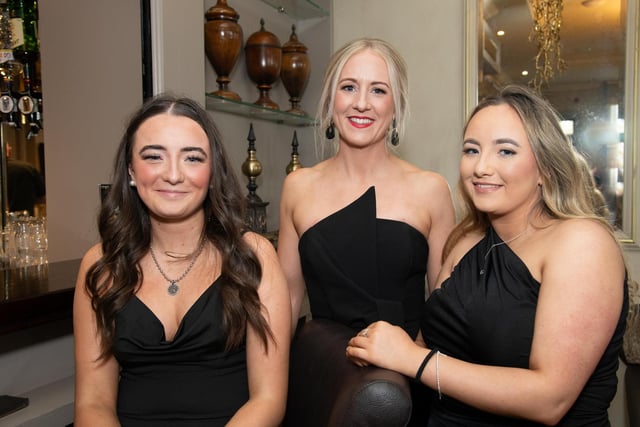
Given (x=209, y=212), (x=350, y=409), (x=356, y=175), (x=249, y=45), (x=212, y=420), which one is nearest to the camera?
(x=350, y=409)

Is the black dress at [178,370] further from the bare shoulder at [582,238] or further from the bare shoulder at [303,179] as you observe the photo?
the bare shoulder at [582,238]

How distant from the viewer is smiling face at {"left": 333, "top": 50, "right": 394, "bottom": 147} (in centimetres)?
185

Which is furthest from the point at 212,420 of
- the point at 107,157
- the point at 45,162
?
the point at 45,162

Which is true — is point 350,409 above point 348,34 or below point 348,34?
below

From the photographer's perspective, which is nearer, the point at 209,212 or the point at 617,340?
the point at 617,340

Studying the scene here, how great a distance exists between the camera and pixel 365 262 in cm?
187

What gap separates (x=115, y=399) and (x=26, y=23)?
1.53 m

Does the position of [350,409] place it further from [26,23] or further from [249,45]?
[249,45]

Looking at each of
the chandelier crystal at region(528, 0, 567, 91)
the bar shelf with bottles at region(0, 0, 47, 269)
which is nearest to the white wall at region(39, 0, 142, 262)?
the bar shelf with bottles at region(0, 0, 47, 269)

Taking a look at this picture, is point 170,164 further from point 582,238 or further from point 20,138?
point 20,138

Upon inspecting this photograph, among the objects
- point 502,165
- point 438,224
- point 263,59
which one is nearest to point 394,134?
point 438,224

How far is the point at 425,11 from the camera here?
3.53m

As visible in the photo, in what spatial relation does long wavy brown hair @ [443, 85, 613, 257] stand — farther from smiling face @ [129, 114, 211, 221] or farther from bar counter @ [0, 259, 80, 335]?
bar counter @ [0, 259, 80, 335]

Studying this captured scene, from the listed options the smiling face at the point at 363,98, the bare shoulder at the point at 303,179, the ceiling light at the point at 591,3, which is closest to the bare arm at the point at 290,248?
the bare shoulder at the point at 303,179
